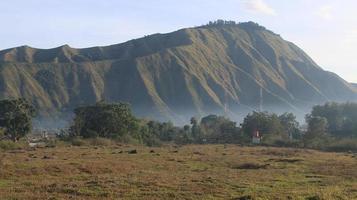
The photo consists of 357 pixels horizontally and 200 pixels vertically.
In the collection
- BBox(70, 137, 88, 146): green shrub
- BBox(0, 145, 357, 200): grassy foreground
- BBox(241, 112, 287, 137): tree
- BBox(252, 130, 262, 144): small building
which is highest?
BBox(241, 112, 287, 137): tree

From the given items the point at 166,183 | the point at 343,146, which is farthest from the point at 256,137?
the point at 166,183

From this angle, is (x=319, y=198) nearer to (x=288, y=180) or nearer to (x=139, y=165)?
(x=288, y=180)

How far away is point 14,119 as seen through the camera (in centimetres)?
8688

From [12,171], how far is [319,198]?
57.9 feet

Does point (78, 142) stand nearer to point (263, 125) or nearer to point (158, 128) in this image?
point (158, 128)

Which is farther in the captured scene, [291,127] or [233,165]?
[291,127]

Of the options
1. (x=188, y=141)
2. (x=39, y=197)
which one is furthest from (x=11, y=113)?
(x=39, y=197)

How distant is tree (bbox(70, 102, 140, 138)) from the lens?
9012 cm

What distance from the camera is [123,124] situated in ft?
301

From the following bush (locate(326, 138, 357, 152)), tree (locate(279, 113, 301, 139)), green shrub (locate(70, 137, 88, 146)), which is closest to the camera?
green shrub (locate(70, 137, 88, 146))

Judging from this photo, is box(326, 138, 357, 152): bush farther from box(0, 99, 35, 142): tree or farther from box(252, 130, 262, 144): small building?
A: box(0, 99, 35, 142): tree

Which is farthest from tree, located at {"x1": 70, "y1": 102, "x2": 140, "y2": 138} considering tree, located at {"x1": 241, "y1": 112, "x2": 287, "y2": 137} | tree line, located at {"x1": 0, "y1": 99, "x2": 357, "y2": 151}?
tree, located at {"x1": 241, "y1": 112, "x2": 287, "y2": 137}

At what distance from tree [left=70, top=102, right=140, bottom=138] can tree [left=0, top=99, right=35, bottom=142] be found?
8009 mm

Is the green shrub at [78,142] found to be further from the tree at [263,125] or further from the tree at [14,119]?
the tree at [263,125]
